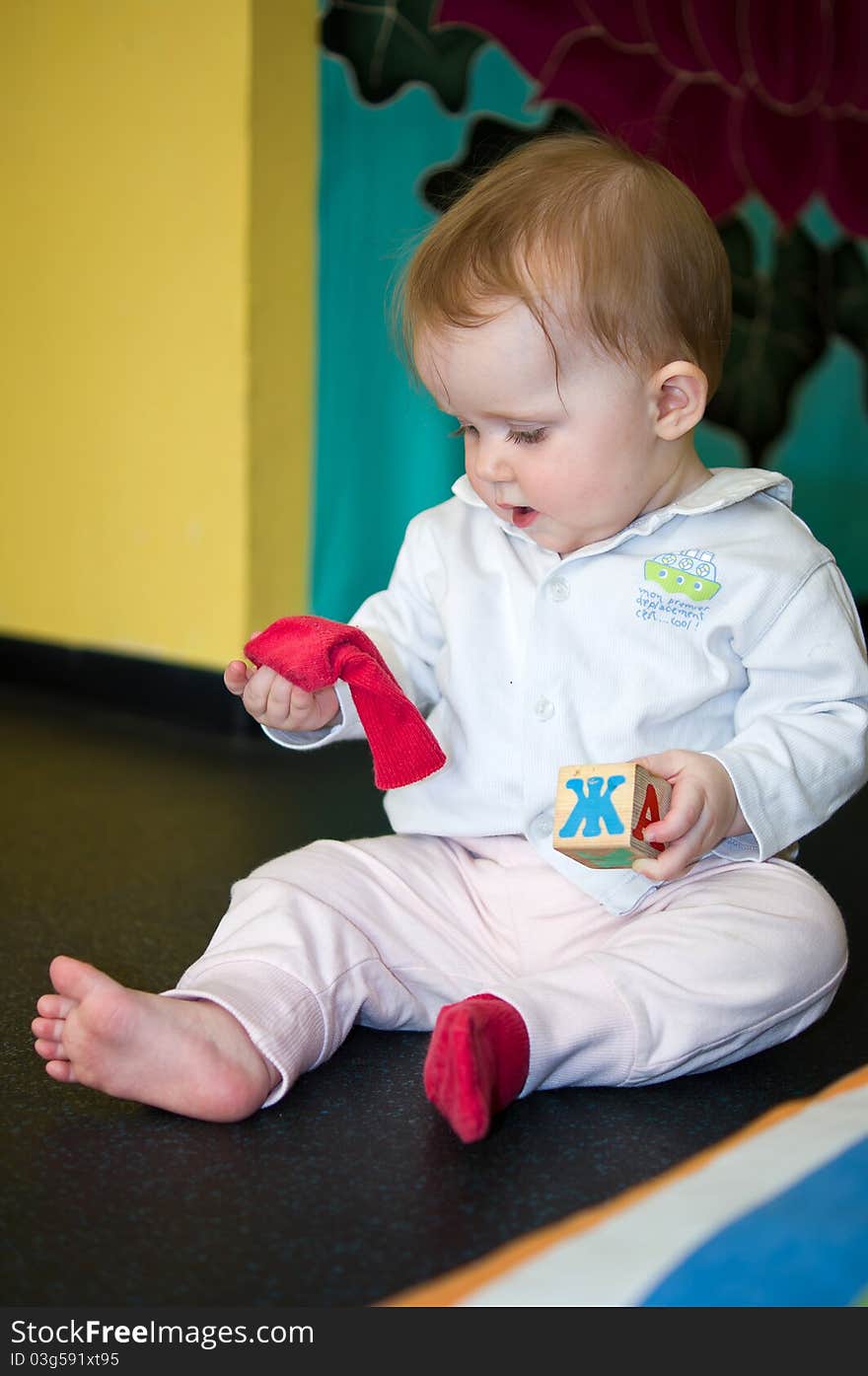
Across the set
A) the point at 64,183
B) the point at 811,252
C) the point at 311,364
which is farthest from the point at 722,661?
the point at 811,252

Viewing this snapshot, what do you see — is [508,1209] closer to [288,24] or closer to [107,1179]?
[107,1179]

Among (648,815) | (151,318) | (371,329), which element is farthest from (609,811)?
(151,318)

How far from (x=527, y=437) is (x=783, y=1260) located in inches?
19.0

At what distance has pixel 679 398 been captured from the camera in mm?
852

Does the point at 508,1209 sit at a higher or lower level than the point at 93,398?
lower

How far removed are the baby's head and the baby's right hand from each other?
17cm

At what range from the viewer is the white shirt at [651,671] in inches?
32.8

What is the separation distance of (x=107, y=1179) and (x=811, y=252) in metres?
2.11

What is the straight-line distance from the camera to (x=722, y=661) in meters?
0.86

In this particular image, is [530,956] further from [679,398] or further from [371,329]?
[371,329]

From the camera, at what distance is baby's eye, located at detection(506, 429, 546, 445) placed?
828 mm

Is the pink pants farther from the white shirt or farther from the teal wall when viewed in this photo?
the teal wall

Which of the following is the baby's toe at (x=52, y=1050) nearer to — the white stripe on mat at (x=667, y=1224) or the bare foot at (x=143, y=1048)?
the bare foot at (x=143, y=1048)

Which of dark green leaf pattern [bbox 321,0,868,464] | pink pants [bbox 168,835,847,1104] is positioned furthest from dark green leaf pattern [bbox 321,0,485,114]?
pink pants [bbox 168,835,847,1104]
